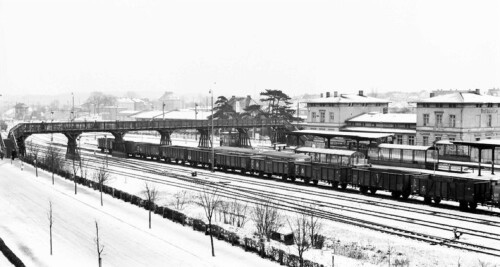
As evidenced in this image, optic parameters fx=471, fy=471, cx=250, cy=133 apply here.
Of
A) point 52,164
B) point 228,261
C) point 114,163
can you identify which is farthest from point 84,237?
point 114,163

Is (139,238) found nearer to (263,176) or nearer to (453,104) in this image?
(263,176)

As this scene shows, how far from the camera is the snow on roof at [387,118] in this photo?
69875mm

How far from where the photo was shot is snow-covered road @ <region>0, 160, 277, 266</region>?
22.3m

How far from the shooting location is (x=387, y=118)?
72.2m

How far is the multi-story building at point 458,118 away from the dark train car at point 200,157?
1198 inches

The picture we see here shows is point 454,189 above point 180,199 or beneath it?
above

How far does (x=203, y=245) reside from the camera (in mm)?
24594

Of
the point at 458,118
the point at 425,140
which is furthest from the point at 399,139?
the point at 458,118

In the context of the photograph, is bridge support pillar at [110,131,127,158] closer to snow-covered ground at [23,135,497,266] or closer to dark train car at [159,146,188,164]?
dark train car at [159,146,188,164]

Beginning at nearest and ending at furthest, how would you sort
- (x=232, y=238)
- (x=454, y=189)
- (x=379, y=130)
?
1. (x=232, y=238)
2. (x=454, y=189)
3. (x=379, y=130)

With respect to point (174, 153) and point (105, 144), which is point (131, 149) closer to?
point (105, 144)

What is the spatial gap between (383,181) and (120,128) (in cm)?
4458

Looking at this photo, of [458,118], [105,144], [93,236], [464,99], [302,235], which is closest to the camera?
[302,235]

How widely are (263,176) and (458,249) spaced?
27.4 metres
